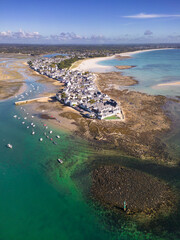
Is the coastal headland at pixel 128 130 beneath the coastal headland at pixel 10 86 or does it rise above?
beneath

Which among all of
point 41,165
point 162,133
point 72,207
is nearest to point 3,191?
point 41,165

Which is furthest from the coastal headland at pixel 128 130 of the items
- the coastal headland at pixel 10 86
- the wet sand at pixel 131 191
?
the coastal headland at pixel 10 86

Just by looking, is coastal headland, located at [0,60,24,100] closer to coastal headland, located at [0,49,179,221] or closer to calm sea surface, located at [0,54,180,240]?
coastal headland, located at [0,49,179,221]

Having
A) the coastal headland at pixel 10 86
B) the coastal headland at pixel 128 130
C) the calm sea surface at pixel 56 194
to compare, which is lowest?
the calm sea surface at pixel 56 194

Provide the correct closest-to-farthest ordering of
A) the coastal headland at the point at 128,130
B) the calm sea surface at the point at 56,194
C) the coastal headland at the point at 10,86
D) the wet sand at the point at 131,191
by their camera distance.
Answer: the calm sea surface at the point at 56,194, the wet sand at the point at 131,191, the coastal headland at the point at 128,130, the coastal headland at the point at 10,86

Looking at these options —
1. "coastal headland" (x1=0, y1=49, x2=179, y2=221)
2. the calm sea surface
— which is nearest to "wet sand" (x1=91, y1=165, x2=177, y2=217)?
"coastal headland" (x1=0, y1=49, x2=179, y2=221)

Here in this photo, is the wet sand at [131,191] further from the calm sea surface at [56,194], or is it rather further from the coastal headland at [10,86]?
the coastal headland at [10,86]

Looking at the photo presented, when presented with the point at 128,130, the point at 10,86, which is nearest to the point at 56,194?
the point at 128,130

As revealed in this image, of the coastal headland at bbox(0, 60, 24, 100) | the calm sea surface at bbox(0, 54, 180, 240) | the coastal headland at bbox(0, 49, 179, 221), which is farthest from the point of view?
the coastal headland at bbox(0, 60, 24, 100)

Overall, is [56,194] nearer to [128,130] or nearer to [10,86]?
[128,130]
